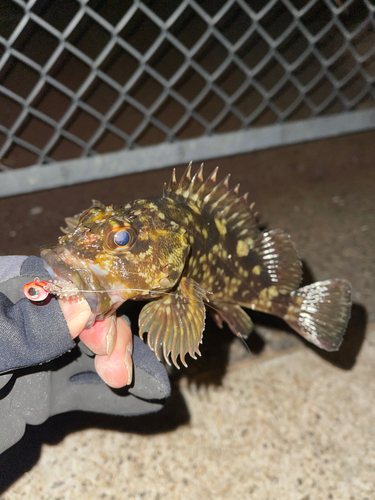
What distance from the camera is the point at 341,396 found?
158 centimetres

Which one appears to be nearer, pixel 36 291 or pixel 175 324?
pixel 36 291

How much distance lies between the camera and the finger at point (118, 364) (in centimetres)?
92

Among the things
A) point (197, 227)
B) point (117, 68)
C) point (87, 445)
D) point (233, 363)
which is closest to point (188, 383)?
point (233, 363)

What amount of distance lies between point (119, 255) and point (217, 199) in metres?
0.38

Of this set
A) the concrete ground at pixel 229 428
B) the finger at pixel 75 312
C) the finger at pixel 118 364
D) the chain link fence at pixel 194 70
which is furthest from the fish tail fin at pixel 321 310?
the chain link fence at pixel 194 70

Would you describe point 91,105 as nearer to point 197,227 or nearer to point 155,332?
point 197,227

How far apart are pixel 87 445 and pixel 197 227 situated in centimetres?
89

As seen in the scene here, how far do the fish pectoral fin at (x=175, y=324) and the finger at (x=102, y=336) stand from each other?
0.08 metres

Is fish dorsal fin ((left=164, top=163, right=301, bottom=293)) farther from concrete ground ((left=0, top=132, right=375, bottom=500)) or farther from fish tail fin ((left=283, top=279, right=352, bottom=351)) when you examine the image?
concrete ground ((left=0, top=132, right=375, bottom=500))

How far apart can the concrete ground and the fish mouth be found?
12.3 inches

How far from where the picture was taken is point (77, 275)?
0.82m

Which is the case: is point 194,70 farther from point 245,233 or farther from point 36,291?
point 36,291

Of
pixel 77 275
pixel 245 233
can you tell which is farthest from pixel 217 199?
pixel 77 275

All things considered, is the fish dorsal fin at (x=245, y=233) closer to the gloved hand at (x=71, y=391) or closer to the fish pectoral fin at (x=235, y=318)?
the fish pectoral fin at (x=235, y=318)
